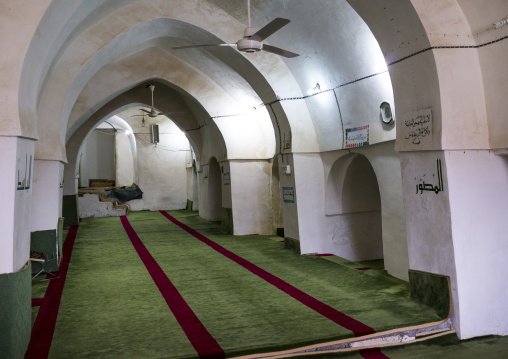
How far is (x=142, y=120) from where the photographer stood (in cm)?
1816

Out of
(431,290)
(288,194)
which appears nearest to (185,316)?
(431,290)

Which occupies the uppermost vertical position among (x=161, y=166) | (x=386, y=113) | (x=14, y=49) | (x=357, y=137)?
(x=161, y=166)

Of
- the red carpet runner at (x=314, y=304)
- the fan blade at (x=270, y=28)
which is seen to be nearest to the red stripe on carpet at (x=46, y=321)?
the red carpet runner at (x=314, y=304)

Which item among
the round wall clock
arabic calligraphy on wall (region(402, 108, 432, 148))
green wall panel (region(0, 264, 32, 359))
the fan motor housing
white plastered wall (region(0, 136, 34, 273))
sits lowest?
green wall panel (region(0, 264, 32, 359))

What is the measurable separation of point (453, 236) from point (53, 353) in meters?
4.16

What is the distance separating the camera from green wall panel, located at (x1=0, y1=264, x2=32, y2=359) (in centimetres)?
376

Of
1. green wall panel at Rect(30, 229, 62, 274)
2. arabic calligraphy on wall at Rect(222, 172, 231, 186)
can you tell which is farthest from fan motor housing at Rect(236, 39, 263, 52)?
arabic calligraphy on wall at Rect(222, 172, 231, 186)

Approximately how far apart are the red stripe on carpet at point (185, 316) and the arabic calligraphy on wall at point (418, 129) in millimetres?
3117

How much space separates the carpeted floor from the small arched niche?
63 centimetres

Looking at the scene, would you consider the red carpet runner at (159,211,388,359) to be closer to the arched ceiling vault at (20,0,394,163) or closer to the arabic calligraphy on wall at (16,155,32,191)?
the arched ceiling vault at (20,0,394,163)

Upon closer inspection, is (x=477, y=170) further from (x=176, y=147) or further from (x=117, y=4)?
(x=176, y=147)

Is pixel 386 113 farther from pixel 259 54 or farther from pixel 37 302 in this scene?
pixel 37 302

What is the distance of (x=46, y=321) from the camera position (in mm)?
5000

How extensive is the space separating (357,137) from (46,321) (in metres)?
5.27
